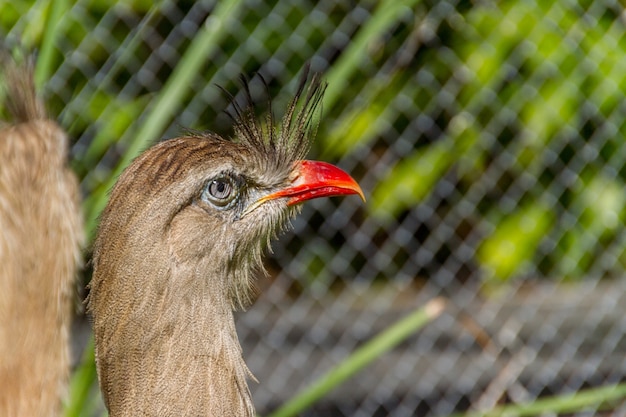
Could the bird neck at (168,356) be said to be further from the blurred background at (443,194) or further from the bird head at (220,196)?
the blurred background at (443,194)

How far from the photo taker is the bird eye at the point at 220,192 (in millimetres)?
1677

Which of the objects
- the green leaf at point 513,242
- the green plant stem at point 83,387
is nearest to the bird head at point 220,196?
the green plant stem at point 83,387

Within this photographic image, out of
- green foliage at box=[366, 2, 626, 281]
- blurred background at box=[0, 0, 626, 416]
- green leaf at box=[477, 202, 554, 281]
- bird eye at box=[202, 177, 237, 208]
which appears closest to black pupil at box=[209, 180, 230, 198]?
bird eye at box=[202, 177, 237, 208]

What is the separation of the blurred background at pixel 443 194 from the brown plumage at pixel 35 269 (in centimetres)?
253

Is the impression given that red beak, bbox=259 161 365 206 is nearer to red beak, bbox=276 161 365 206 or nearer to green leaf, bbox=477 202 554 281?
red beak, bbox=276 161 365 206

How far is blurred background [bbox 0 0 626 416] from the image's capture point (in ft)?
11.9

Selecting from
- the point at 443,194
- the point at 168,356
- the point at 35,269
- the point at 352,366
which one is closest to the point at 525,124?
the point at 443,194

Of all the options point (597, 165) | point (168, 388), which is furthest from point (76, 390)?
point (597, 165)

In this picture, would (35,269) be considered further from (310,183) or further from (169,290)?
(310,183)

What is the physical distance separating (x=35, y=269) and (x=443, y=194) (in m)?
3.24

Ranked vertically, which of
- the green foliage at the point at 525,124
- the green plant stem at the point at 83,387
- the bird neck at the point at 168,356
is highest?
the green foliage at the point at 525,124

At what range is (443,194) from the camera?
3994 mm

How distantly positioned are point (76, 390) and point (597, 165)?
2850mm

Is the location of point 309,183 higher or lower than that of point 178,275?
higher
